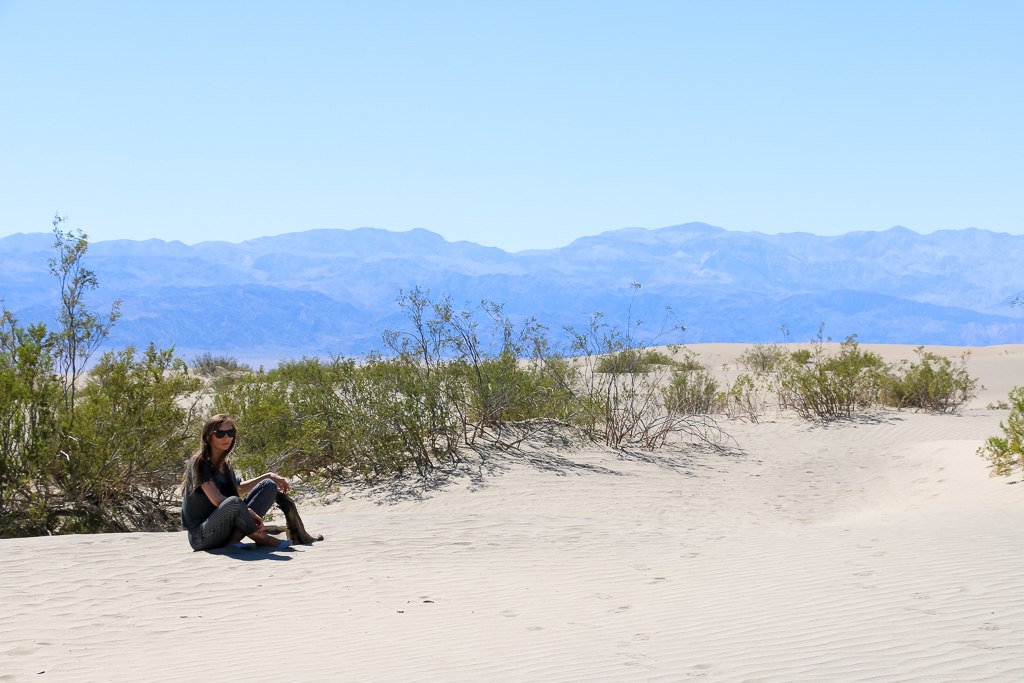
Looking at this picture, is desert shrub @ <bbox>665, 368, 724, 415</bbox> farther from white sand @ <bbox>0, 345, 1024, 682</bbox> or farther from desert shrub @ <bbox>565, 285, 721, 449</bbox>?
white sand @ <bbox>0, 345, 1024, 682</bbox>

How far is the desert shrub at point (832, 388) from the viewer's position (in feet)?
54.5

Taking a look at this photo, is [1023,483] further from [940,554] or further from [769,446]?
[769,446]

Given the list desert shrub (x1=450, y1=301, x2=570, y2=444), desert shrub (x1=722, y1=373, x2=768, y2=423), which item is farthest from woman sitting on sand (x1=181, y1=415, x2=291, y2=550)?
desert shrub (x1=722, y1=373, x2=768, y2=423)

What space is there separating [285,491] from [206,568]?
3.26ft

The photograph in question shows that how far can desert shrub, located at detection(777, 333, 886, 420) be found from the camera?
16.6 meters

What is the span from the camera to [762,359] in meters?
31.7

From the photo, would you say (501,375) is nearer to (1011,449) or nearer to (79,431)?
(79,431)

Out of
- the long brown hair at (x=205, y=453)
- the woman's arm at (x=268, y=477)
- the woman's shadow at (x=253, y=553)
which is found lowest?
the woman's shadow at (x=253, y=553)

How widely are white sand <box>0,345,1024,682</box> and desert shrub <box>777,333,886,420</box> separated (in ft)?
22.5

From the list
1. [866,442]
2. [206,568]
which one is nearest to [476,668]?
[206,568]

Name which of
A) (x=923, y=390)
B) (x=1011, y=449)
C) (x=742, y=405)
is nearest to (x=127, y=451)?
(x=1011, y=449)

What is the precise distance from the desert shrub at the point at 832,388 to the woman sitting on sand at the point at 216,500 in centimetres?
1353

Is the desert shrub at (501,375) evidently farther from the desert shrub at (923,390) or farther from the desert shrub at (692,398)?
the desert shrub at (923,390)

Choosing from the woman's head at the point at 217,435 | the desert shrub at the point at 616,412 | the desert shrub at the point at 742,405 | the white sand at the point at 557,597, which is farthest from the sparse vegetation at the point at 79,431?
the desert shrub at the point at 742,405
